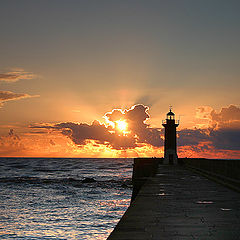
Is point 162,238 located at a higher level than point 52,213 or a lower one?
higher

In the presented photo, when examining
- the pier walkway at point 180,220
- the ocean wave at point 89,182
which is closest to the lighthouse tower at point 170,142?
the ocean wave at point 89,182

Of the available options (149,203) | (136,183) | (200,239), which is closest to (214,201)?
(149,203)

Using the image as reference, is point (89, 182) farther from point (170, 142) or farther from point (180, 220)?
point (180, 220)

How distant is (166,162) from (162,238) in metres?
53.1

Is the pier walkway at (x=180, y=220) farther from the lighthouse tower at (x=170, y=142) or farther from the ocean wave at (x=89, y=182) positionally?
the lighthouse tower at (x=170, y=142)

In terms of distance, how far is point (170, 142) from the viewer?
59250 millimetres

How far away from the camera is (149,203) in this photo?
34.1ft

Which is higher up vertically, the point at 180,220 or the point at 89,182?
the point at 180,220

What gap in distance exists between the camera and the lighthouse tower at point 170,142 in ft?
193

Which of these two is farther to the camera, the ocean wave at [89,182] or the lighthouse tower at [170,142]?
the lighthouse tower at [170,142]

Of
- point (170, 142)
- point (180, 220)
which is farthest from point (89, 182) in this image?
point (180, 220)

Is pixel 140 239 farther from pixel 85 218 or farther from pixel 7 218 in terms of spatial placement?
pixel 7 218

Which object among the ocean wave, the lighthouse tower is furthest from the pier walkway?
the lighthouse tower

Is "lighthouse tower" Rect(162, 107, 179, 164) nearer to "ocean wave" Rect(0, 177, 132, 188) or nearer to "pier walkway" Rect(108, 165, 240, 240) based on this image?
"ocean wave" Rect(0, 177, 132, 188)
